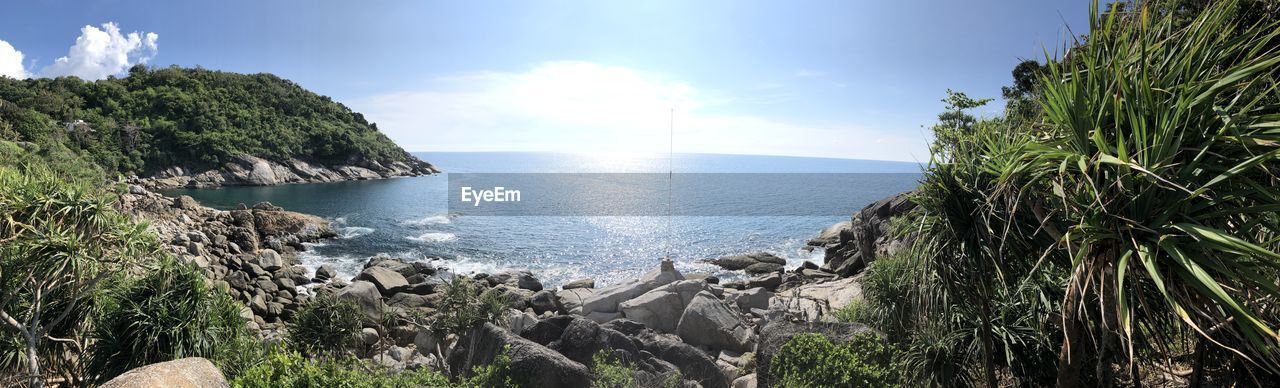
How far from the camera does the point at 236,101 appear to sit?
327ft

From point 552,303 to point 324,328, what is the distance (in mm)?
11780

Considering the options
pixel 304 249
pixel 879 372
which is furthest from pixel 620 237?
pixel 879 372

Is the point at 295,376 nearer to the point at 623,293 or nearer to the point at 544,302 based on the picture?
the point at 623,293

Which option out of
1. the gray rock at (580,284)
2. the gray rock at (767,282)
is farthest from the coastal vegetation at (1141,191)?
the gray rock at (580,284)

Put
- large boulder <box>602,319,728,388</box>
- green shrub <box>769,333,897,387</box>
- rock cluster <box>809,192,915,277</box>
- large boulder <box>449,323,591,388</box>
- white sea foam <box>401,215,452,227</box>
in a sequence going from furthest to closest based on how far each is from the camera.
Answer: white sea foam <box>401,215,452,227</box> < rock cluster <box>809,192,915,277</box> < large boulder <box>602,319,728,388</box> < large boulder <box>449,323,591,388</box> < green shrub <box>769,333,897,387</box>

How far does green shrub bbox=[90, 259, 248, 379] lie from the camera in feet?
39.7

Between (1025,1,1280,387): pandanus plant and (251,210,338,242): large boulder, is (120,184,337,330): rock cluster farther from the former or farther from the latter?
(1025,1,1280,387): pandanus plant

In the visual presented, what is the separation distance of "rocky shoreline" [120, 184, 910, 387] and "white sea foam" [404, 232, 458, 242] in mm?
7473

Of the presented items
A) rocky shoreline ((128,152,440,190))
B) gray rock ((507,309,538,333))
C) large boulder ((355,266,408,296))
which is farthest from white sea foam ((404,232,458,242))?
rocky shoreline ((128,152,440,190))

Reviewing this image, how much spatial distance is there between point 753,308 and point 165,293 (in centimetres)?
2153

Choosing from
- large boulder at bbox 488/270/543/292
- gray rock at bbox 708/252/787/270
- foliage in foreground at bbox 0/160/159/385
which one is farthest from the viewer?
gray rock at bbox 708/252/787/270

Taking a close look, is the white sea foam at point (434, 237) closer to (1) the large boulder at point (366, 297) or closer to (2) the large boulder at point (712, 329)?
(1) the large boulder at point (366, 297)

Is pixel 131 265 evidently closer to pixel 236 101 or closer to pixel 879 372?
pixel 879 372

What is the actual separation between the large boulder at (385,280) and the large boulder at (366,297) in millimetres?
3119
